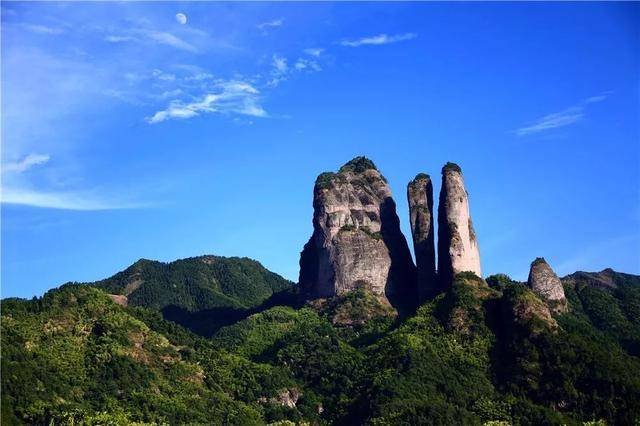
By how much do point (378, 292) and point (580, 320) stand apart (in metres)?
29.9

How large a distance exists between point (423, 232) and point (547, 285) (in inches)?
779

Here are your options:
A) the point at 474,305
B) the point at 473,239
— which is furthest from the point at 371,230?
the point at 474,305

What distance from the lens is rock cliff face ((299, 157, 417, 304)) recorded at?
153750mm

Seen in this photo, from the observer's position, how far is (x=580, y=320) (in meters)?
148

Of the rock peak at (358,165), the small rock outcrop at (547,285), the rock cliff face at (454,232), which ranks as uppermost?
Result: the rock peak at (358,165)

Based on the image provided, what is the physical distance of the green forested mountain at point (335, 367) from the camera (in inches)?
4407

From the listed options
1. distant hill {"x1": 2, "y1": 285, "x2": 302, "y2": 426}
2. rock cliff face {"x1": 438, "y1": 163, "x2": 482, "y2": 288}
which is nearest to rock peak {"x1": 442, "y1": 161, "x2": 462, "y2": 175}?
rock cliff face {"x1": 438, "y1": 163, "x2": 482, "y2": 288}

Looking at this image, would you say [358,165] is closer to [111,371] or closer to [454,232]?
[454,232]

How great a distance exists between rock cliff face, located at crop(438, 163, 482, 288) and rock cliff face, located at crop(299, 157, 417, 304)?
32.3 ft

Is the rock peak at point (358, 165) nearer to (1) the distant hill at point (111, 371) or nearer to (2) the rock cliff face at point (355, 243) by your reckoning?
(2) the rock cliff face at point (355, 243)

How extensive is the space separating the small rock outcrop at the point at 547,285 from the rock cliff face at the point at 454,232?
8677 millimetres

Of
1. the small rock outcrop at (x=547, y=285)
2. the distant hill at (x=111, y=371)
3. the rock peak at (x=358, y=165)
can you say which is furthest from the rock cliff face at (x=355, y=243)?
the distant hill at (x=111, y=371)

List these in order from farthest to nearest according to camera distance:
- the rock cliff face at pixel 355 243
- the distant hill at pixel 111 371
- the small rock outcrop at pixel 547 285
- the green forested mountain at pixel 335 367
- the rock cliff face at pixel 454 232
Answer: the rock cliff face at pixel 355 243 < the small rock outcrop at pixel 547 285 < the rock cliff face at pixel 454 232 < the green forested mountain at pixel 335 367 < the distant hill at pixel 111 371

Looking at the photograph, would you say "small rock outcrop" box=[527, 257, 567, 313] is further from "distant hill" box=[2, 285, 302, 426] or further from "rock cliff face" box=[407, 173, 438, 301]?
"distant hill" box=[2, 285, 302, 426]
